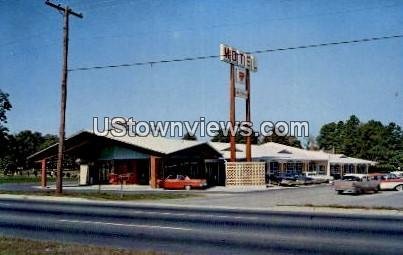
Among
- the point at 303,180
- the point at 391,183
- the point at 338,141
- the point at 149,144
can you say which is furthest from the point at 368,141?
the point at 149,144

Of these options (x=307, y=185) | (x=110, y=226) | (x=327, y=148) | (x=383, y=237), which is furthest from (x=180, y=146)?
(x=327, y=148)

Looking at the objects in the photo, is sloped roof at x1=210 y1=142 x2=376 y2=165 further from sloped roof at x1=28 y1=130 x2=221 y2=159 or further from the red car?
the red car

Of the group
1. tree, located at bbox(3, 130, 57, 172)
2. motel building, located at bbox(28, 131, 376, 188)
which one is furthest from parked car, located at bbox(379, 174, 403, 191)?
tree, located at bbox(3, 130, 57, 172)

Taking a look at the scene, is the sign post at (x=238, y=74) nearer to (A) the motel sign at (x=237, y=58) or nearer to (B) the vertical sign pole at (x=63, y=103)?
(A) the motel sign at (x=237, y=58)

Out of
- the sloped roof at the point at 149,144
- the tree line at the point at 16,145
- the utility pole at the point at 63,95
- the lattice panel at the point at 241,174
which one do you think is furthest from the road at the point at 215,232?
the tree line at the point at 16,145

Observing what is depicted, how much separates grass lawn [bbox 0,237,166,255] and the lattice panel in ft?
109

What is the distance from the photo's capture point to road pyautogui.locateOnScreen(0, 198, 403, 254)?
11695mm

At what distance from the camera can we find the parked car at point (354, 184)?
109 feet

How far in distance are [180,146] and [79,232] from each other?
32182 mm

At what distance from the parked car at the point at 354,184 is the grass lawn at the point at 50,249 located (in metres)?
25.0

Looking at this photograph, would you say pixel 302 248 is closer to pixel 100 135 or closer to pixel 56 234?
pixel 56 234

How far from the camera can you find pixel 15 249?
421 inches

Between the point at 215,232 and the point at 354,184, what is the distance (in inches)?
830

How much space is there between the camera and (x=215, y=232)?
14438 millimetres
